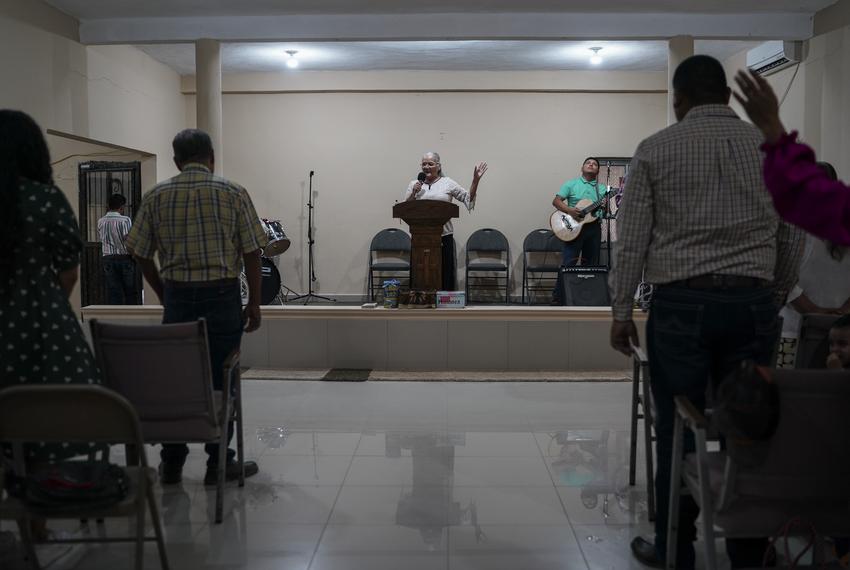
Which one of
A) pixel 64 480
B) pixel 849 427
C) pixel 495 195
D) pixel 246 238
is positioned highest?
pixel 495 195

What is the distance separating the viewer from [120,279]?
7.30 metres

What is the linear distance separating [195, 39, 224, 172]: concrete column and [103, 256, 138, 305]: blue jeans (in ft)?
5.40

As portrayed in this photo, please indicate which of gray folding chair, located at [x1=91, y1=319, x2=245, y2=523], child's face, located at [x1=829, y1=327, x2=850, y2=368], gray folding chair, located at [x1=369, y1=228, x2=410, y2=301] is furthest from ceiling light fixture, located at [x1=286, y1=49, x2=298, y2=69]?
child's face, located at [x1=829, y1=327, x2=850, y2=368]

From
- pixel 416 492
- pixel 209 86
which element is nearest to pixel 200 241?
pixel 416 492

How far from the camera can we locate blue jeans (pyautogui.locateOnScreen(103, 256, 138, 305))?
7242 millimetres

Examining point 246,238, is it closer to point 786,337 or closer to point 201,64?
point 786,337

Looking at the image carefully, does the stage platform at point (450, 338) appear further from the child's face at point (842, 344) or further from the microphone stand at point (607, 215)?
the child's face at point (842, 344)

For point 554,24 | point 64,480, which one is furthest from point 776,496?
point 554,24

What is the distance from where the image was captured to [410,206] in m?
5.46

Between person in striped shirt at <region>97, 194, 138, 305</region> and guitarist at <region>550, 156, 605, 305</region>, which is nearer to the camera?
person in striped shirt at <region>97, 194, 138, 305</region>

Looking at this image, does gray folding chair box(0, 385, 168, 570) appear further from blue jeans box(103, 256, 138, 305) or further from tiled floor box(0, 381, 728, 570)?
blue jeans box(103, 256, 138, 305)

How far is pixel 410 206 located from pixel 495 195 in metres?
4.00

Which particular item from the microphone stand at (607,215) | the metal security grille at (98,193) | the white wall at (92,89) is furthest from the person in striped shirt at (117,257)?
the microphone stand at (607,215)

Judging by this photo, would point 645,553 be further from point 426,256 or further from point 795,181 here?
point 426,256
